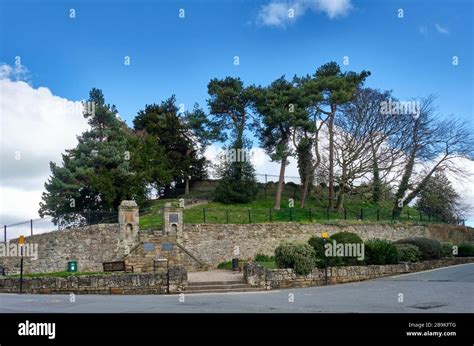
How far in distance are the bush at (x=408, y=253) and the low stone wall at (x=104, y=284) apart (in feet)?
42.9

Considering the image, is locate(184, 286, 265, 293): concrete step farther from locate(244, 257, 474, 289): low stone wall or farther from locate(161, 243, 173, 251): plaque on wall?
locate(161, 243, 173, 251): plaque on wall

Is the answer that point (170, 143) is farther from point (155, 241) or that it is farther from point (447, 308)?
point (447, 308)

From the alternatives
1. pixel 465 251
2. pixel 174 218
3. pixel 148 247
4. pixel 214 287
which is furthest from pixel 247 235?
pixel 465 251

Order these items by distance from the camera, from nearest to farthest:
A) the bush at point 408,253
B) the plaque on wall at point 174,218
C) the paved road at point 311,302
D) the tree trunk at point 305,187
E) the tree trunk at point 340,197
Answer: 1. the paved road at point 311,302
2. the bush at point 408,253
3. the plaque on wall at point 174,218
4. the tree trunk at point 340,197
5. the tree trunk at point 305,187

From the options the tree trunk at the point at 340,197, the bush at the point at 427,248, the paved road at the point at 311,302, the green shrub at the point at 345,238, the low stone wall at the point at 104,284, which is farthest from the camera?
the tree trunk at the point at 340,197

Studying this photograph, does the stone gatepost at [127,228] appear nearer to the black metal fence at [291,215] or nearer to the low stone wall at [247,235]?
the low stone wall at [247,235]

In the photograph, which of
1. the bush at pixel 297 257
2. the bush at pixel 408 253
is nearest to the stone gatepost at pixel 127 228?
the bush at pixel 297 257

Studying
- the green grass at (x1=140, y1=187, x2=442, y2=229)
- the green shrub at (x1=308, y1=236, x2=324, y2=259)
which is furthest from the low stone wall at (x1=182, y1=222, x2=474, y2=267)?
the green shrub at (x1=308, y1=236, x2=324, y2=259)

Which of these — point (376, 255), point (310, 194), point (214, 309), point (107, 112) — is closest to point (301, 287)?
point (376, 255)

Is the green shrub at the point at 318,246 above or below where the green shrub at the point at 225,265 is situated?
above

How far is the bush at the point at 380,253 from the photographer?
2692cm

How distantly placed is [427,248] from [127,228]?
1753 cm

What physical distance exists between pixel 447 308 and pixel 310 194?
33.6m
